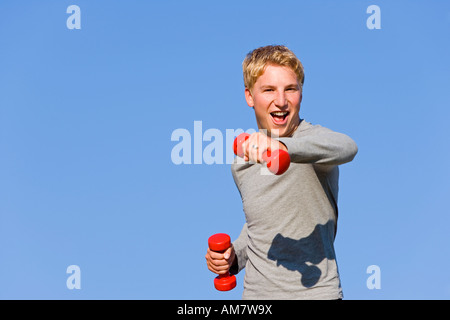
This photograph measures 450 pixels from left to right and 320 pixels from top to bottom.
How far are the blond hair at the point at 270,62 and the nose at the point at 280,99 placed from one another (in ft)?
0.86

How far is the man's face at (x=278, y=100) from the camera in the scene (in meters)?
3.98

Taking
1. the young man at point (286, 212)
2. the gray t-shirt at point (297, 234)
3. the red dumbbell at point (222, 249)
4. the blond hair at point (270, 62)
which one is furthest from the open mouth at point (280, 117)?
the red dumbbell at point (222, 249)

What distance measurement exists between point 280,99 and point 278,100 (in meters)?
0.02

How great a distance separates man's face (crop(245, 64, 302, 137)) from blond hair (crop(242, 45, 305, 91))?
0.04 metres

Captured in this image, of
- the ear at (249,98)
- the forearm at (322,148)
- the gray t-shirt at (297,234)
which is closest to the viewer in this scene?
the forearm at (322,148)

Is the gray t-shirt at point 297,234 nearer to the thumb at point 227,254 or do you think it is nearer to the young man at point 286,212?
the young man at point 286,212

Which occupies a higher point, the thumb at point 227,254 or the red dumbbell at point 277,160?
the red dumbbell at point 277,160

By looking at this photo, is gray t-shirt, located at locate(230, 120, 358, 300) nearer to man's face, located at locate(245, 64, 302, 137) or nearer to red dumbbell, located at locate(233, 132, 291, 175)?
Result: man's face, located at locate(245, 64, 302, 137)

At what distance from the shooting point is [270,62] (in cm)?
418

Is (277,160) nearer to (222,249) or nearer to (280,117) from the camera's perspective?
(280,117)

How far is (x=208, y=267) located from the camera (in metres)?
4.34

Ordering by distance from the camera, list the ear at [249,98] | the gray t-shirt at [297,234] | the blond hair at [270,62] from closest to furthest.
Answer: the gray t-shirt at [297,234] → the blond hair at [270,62] → the ear at [249,98]

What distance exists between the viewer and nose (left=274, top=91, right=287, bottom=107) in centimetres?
393
